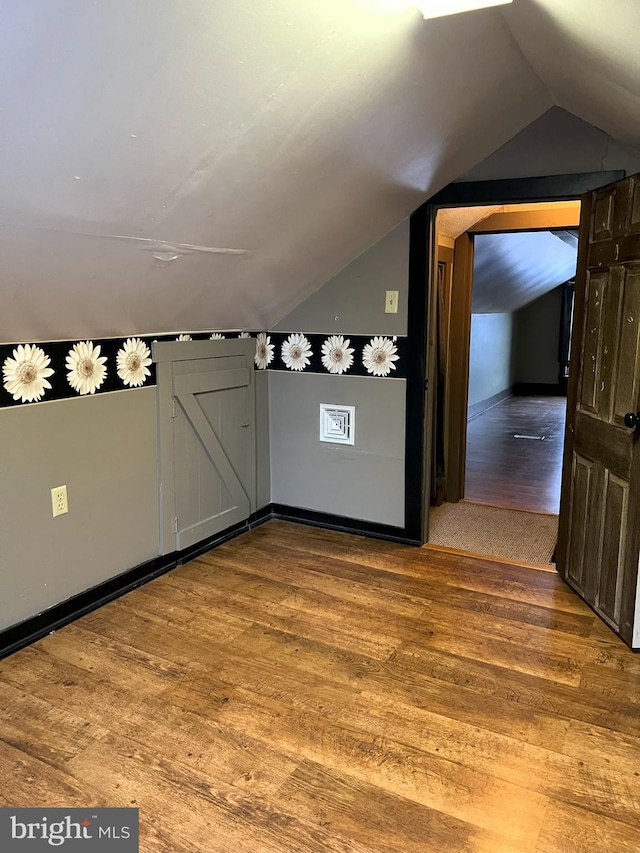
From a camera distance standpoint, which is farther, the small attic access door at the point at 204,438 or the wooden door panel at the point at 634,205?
the small attic access door at the point at 204,438

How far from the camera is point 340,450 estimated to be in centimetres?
377

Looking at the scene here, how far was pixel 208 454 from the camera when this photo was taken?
3473mm

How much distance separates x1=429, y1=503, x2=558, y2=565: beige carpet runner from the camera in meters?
3.56

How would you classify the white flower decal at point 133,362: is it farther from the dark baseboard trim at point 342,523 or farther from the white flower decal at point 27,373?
the dark baseboard trim at point 342,523

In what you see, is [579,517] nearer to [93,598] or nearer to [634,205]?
[634,205]

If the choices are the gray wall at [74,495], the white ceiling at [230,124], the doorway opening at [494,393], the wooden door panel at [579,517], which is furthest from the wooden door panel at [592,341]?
the gray wall at [74,495]

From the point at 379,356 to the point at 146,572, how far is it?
1624 mm

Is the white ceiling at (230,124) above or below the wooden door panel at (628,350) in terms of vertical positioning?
above

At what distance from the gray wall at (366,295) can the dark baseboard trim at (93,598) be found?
1.30 m

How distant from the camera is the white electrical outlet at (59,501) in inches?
103

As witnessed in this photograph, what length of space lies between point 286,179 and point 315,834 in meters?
2.06

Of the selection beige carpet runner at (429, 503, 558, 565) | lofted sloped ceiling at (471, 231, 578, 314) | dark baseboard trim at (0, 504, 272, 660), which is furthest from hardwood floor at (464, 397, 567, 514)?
dark baseboard trim at (0, 504, 272, 660)

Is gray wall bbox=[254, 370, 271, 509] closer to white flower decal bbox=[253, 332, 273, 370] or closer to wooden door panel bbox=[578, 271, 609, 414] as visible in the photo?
white flower decal bbox=[253, 332, 273, 370]

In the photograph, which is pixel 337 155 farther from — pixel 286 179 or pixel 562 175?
pixel 562 175
